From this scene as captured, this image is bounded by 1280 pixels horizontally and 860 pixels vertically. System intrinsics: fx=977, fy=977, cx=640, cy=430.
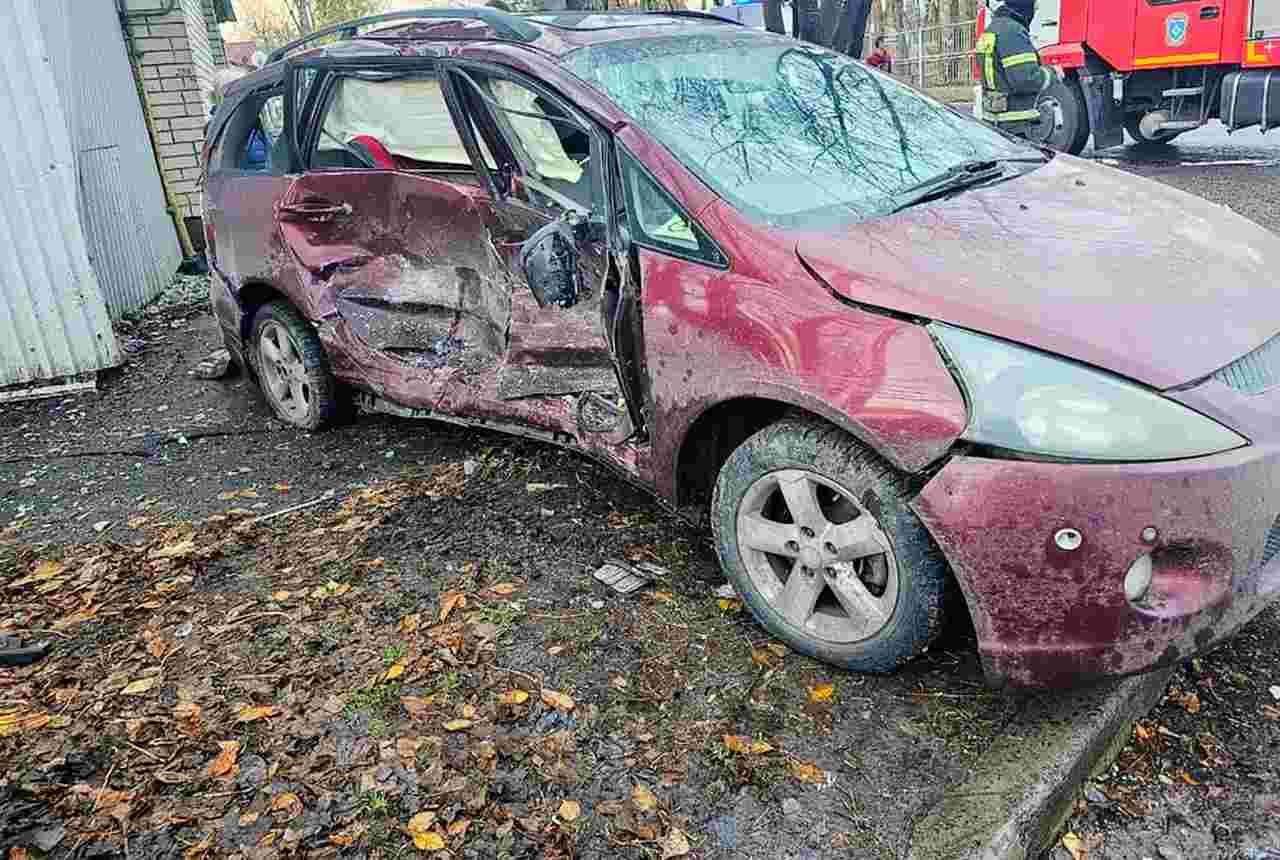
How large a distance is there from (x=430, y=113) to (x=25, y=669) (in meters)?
2.32

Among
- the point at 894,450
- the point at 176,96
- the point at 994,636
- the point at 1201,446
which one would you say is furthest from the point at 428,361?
the point at 176,96

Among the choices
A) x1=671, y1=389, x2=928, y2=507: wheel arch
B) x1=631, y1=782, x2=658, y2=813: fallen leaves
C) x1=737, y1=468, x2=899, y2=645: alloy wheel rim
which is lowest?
x1=631, y1=782, x2=658, y2=813: fallen leaves

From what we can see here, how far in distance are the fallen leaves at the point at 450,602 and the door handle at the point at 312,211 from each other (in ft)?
5.84

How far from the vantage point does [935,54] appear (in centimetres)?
2238

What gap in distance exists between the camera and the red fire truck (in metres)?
9.67

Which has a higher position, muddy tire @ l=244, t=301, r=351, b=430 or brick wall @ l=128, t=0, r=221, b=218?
brick wall @ l=128, t=0, r=221, b=218

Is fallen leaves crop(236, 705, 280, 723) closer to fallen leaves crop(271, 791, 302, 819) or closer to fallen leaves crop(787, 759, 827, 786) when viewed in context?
fallen leaves crop(271, 791, 302, 819)

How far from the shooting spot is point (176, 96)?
9.58 meters

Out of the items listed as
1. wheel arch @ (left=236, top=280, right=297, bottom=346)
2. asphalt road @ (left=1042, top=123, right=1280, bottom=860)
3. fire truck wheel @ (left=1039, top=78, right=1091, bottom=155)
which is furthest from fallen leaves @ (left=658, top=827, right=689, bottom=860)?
fire truck wheel @ (left=1039, top=78, right=1091, bottom=155)

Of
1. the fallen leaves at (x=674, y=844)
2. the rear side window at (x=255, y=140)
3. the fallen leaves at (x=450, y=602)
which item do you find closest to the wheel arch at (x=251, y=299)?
the rear side window at (x=255, y=140)

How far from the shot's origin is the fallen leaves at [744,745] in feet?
8.00

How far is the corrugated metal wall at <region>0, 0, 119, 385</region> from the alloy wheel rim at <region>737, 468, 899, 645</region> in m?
4.81

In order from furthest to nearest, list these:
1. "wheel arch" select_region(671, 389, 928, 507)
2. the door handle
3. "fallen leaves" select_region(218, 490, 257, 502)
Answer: "fallen leaves" select_region(218, 490, 257, 502)
the door handle
"wheel arch" select_region(671, 389, 928, 507)

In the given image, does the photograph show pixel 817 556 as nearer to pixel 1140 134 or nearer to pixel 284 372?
pixel 284 372
